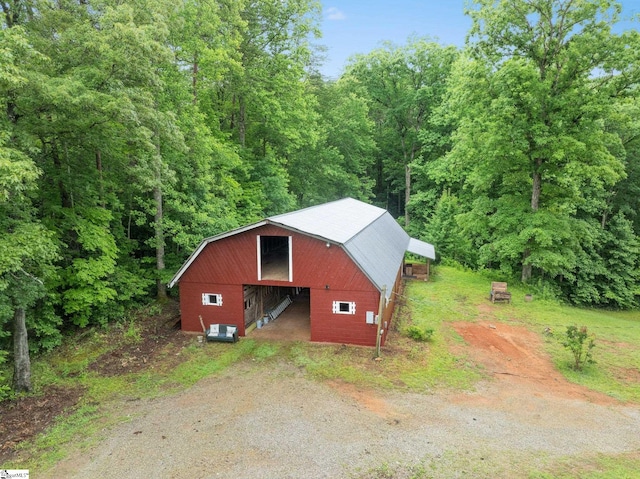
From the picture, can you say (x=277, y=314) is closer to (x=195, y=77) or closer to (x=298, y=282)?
(x=298, y=282)

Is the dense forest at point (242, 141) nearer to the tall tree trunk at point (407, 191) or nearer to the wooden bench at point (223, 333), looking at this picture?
the tall tree trunk at point (407, 191)

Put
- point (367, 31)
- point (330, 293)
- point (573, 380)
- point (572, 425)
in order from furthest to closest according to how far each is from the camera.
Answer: point (367, 31) < point (330, 293) < point (573, 380) < point (572, 425)

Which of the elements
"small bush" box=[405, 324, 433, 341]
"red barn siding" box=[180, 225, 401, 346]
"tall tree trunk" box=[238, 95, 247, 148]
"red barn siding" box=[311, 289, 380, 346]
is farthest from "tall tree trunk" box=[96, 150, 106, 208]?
"small bush" box=[405, 324, 433, 341]

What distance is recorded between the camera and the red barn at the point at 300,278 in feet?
42.7

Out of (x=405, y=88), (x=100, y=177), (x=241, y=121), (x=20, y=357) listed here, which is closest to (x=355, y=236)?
(x=100, y=177)

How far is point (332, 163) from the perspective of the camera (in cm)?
3403

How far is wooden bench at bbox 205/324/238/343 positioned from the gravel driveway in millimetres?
2826

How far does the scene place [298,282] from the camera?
13516mm

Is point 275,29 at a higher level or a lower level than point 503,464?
higher

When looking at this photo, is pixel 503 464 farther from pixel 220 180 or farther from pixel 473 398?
pixel 220 180

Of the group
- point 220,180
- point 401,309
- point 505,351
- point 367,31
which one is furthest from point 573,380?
point 367,31

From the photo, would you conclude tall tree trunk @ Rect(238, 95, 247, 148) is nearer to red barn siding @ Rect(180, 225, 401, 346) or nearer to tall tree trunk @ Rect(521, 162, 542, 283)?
red barn siding @ Rect(180, 225, 401, 346)

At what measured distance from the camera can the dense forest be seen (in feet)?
36.7

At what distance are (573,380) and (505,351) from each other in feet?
7.66
